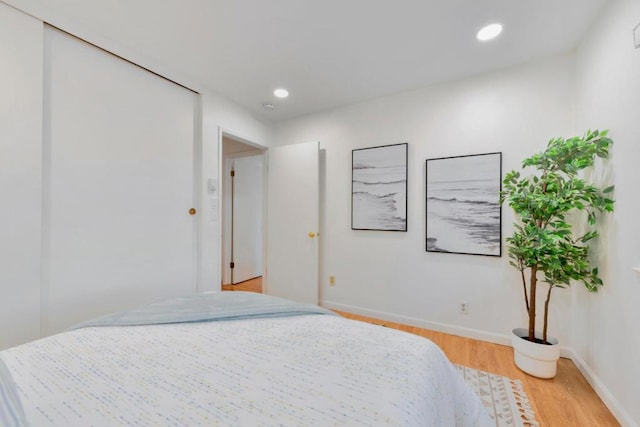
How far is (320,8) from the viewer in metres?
1.68

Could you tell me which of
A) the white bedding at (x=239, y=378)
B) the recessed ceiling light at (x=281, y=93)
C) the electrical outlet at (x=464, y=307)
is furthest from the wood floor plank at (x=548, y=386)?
the recessed ceiling light at (x=281, y=93)

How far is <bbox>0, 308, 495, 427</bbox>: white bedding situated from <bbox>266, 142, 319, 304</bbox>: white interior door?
75.7 inches

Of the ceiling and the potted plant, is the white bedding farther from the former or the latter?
the ceiling

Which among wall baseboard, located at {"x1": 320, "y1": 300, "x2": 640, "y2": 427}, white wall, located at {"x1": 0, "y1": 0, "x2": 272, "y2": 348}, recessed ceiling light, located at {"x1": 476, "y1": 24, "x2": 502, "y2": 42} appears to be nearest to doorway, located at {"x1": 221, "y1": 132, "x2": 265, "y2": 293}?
wall baseboard, located at {"x1": 320, "y1": 300, "x2": 640, "y2": 427}

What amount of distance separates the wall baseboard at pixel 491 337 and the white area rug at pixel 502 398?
412 mm

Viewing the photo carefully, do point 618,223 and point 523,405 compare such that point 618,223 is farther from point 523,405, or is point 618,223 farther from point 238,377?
point 238,377

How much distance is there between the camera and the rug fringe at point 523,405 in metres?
1.50

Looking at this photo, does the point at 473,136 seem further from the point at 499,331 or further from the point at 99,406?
the point at 99,406

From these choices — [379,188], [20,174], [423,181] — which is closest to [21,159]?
[20,174]

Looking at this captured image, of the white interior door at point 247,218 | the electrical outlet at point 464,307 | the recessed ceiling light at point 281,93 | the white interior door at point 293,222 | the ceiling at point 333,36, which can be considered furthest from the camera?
the white interior door at point 247,218

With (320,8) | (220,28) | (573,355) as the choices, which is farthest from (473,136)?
(220,28)

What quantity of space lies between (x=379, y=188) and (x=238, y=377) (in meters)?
2.36

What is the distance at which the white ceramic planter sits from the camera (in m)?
1.86

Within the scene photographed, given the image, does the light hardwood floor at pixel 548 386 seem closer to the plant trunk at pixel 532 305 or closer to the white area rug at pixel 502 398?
the white area rug at pixel 502 398
